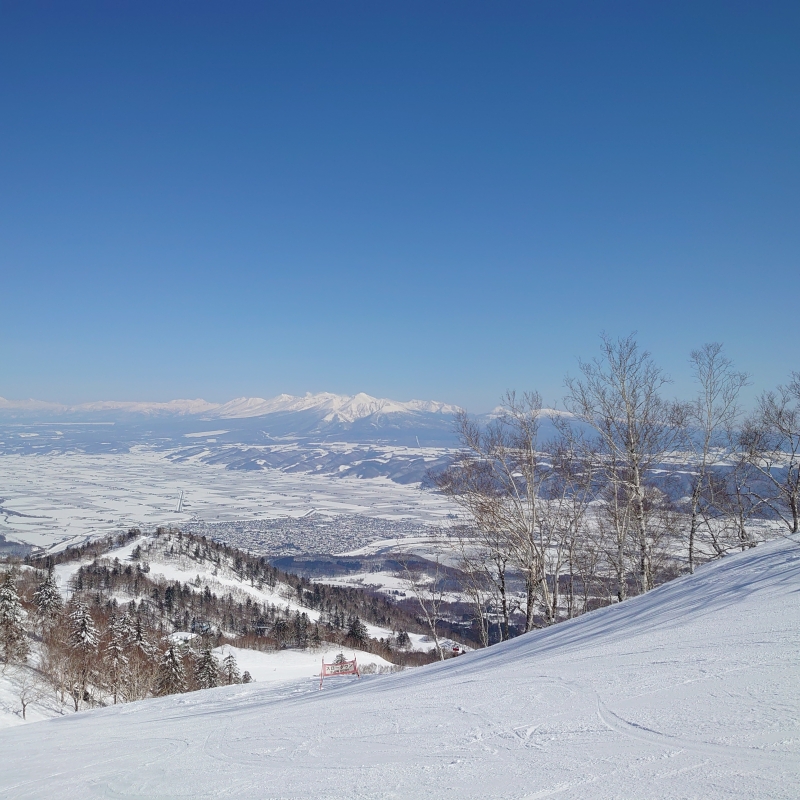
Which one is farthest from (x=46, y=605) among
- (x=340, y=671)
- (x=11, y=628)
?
(x=340, y=671)

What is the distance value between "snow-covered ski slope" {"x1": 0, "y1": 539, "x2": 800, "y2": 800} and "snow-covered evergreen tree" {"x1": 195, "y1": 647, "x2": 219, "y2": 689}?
77.4 ft

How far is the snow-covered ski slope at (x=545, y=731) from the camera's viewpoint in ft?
9.49

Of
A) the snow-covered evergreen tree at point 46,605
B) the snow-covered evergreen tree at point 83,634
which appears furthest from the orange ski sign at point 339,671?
the snow-covered evergreen tree at point 46,605

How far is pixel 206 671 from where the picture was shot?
28.8 meters

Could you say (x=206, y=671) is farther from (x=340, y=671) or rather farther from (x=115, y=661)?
(x=340, y=671)

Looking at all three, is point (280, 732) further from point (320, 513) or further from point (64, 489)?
point (64, 489)

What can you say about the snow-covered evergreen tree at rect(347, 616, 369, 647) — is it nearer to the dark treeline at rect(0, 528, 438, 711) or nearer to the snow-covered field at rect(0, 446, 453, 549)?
the dark treeline at rect(0, 528, 438, 711)

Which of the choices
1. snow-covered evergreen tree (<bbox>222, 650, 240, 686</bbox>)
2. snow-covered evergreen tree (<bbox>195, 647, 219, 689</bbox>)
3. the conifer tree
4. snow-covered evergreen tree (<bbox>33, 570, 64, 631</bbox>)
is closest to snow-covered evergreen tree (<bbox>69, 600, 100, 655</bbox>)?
the conifer tree

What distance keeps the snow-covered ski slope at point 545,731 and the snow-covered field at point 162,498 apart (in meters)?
83.7

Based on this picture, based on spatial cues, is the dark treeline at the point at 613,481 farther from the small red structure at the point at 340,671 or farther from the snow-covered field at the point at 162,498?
the snow-covered field at the point at 162,498

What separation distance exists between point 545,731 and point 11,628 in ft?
133

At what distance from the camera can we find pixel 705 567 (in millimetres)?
8969

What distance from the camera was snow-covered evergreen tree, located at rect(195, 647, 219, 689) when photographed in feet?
92.8

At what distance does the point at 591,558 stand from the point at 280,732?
1162cm
